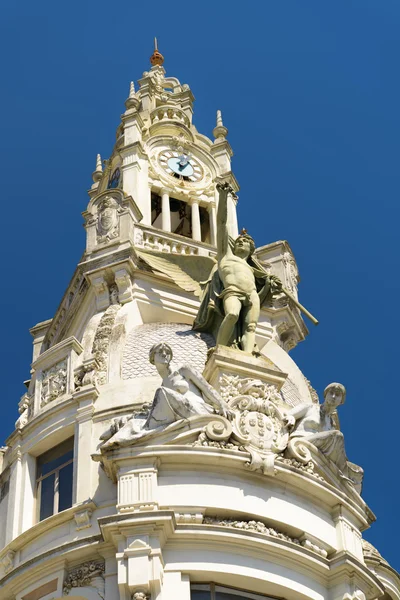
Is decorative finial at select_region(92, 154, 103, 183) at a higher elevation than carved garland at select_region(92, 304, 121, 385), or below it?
higher

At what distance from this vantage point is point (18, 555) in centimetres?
2720

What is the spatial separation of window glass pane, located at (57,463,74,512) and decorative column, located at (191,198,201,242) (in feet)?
34.3

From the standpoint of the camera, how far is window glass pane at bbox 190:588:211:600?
81.7 feet

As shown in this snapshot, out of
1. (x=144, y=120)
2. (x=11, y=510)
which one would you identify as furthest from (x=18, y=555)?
(x=144, y=120)

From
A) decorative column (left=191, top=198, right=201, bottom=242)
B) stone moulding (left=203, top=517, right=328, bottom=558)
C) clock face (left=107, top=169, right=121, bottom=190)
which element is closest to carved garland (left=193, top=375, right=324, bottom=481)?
stone moulding (left=203, top=517, right=328, bottom=558)

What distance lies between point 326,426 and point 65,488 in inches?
209

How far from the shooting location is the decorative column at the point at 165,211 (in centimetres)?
3756

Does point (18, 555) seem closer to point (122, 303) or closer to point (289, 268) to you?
point (122, 303)

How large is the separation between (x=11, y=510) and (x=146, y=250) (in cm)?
794

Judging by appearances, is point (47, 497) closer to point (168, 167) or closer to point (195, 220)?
point (195, 220)

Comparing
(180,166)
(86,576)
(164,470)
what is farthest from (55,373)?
(180,166)

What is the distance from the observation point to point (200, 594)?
25.0 meters

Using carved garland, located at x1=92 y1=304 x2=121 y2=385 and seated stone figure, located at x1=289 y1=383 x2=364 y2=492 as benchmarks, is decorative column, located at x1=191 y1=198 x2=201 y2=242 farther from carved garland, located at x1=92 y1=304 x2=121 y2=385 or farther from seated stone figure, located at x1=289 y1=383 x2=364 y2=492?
seated stone figure, located at x1=289 y1=383 x2=364 y2=492

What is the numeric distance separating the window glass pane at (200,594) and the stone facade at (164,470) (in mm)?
39
